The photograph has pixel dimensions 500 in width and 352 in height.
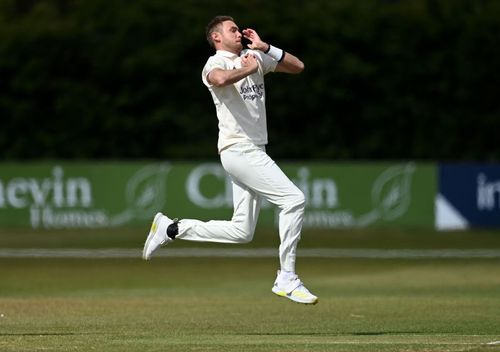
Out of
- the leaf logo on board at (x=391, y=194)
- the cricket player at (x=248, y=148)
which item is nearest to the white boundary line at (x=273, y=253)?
the leaf logo on board at (x=391, y=194)

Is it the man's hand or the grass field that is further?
the man's hand

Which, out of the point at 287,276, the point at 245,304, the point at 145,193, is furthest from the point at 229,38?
the point at 145,193

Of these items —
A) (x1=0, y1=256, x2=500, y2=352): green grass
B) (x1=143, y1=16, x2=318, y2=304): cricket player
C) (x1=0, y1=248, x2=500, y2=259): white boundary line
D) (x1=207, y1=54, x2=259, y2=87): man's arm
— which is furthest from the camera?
(x1=0, y1=248, x2=500, y2=259): white boundary line

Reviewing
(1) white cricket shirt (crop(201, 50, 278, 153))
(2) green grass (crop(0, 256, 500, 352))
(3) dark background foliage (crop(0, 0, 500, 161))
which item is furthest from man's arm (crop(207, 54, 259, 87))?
(3) dark background foliage (crop(0, 0, 500, 161))

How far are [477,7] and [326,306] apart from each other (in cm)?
1753

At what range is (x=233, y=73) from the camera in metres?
8.80

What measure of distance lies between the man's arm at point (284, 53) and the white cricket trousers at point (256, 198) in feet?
2.12

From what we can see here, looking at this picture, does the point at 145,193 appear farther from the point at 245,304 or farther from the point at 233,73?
the point at 233,73

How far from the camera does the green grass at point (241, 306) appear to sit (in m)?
8.63

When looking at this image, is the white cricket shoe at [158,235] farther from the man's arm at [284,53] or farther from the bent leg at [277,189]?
the man's arm at [284,53]

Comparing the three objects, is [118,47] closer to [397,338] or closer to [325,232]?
[325,232]

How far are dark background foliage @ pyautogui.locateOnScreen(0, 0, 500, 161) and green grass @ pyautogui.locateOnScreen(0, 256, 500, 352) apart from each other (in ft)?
24.9

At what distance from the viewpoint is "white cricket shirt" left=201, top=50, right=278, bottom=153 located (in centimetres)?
916

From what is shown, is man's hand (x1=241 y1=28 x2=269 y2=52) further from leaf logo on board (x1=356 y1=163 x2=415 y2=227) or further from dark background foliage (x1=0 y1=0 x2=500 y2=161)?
dark background foliage (x1=0 y1=0 x2=500 y2=161)
